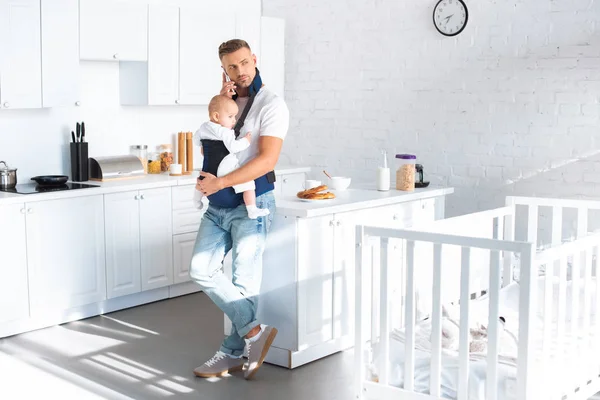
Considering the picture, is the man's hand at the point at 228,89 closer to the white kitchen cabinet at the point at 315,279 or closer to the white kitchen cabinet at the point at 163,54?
the white kitchen cabinet at the point at 315,279

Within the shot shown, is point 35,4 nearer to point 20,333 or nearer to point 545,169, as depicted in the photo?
point 20,333

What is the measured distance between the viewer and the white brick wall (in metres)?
5.09

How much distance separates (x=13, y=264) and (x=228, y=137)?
1.67 meters

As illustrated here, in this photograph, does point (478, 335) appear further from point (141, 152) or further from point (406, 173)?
point (141, 152)

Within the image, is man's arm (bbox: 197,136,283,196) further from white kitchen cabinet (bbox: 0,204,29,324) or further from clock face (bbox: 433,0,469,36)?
clock face (bbox: 433,0,469,36)

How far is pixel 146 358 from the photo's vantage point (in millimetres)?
4281

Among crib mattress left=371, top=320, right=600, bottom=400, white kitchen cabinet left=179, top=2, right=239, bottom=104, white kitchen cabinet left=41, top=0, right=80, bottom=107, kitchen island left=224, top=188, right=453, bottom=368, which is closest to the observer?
crib mattress left=371, top=320, right=600, bottom=400

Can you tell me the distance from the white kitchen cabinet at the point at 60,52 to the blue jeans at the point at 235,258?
1646 millimetres

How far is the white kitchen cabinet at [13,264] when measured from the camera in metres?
4.51

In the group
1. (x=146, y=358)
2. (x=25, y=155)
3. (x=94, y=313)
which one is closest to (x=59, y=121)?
(x=25, y=155)

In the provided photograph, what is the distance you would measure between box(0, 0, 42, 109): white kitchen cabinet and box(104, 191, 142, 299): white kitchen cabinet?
2.56 ft

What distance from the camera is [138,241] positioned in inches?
205

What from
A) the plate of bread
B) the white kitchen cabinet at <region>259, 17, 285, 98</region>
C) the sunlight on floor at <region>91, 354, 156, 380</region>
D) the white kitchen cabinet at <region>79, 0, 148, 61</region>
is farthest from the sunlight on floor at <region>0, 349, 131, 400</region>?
the white kitchen cabinet at <region>259, 17, 285, 98</region>

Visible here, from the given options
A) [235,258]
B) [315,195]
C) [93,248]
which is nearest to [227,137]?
[235,258]
